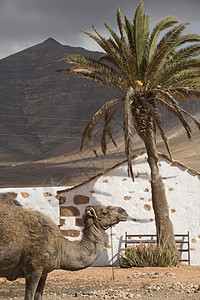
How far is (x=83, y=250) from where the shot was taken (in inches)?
368

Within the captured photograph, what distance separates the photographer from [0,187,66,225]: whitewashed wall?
1930 cm

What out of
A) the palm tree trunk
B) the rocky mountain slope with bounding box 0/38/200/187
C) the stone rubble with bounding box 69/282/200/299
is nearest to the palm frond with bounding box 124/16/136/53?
the palm tree trunk

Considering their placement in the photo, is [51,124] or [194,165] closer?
[194,165]

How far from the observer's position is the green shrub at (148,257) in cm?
1705

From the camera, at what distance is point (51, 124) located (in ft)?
341

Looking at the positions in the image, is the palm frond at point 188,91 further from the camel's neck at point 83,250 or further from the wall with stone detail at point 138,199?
the camel's neck at point 83,250

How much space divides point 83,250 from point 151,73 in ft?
34.8

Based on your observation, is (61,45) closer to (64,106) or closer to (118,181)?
(64,106)

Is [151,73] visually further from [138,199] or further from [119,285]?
[119,285]

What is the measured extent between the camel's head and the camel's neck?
11cm

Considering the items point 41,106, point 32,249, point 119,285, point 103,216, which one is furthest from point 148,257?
point 41,106

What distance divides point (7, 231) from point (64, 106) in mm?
99263

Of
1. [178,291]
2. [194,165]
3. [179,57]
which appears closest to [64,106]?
[194,165]

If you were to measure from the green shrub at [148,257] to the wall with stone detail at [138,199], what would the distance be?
1.78 meters
